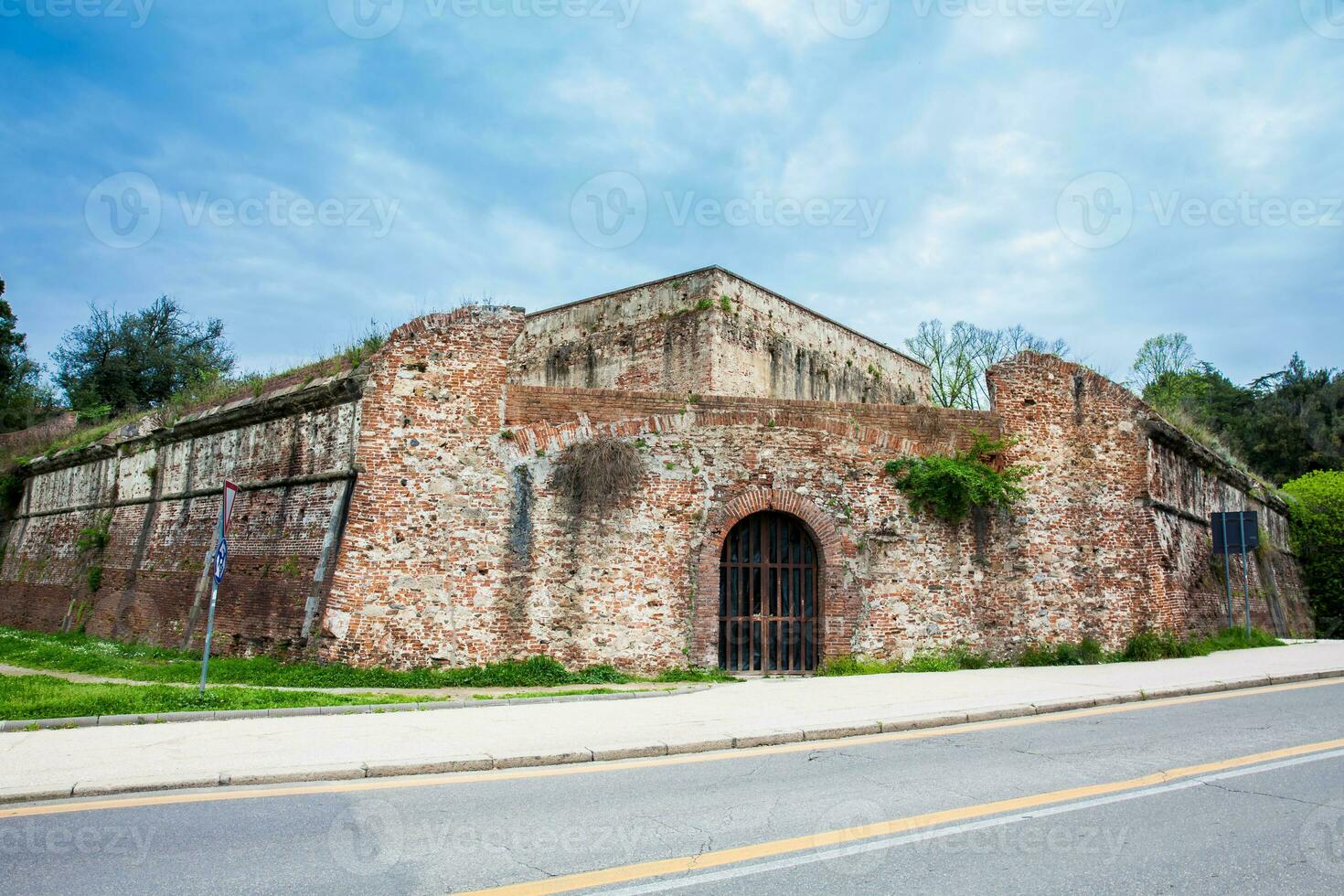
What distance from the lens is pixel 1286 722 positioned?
9.32m

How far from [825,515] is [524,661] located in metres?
5.48

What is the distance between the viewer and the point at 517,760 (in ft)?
24.7

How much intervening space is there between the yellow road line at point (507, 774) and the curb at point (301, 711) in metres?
3.21

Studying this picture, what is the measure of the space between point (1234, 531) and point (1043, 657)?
6.53 metres

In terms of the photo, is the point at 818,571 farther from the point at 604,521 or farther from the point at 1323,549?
the point at 1323,549

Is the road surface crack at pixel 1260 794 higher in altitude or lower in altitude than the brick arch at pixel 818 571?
lower

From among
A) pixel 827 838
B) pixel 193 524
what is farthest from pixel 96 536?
pixel 827 838

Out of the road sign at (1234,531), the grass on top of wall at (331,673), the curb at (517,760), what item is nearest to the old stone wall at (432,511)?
the grass on top of wall at (331,673)

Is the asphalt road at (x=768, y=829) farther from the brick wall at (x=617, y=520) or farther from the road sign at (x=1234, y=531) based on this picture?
the road sign at (x=1234, y=531)

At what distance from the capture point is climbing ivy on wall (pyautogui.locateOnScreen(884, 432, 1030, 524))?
599 inches

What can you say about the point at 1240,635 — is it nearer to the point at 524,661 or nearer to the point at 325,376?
the point at 524,661

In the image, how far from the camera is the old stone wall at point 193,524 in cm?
1415

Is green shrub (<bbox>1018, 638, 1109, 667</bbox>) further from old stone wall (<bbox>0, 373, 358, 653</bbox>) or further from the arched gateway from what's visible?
old stone wall (<bbox>0, 373, 358, 653</bbox>)

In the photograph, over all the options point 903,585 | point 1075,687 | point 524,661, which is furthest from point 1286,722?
point 524,661
